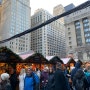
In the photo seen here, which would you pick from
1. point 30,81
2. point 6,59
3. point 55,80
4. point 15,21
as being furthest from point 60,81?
point 15,21

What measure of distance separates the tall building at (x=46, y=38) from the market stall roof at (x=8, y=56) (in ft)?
344

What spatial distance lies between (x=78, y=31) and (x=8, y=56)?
68445 millimetres

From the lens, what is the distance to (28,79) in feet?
20.8

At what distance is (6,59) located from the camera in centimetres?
1292

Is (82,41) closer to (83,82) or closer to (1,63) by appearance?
(1,63)

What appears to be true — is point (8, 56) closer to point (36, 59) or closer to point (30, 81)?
point (36, 59)

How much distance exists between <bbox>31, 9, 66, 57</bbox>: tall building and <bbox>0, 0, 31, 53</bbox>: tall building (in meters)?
12.5

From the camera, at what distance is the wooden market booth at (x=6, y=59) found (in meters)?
12.4

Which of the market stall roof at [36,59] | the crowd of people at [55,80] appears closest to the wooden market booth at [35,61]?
the market stall roof at [36,59]

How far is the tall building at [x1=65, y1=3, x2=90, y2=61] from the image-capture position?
243 feet

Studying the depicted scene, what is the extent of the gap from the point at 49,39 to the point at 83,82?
12218cm

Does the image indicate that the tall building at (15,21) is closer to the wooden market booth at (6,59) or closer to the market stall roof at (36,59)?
the market stall roof at (36,59)

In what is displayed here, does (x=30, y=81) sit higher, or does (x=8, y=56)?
(x=8, y=56)

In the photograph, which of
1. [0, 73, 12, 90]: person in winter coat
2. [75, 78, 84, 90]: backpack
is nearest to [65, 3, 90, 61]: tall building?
[75, 78, 84, 90]: backpack
